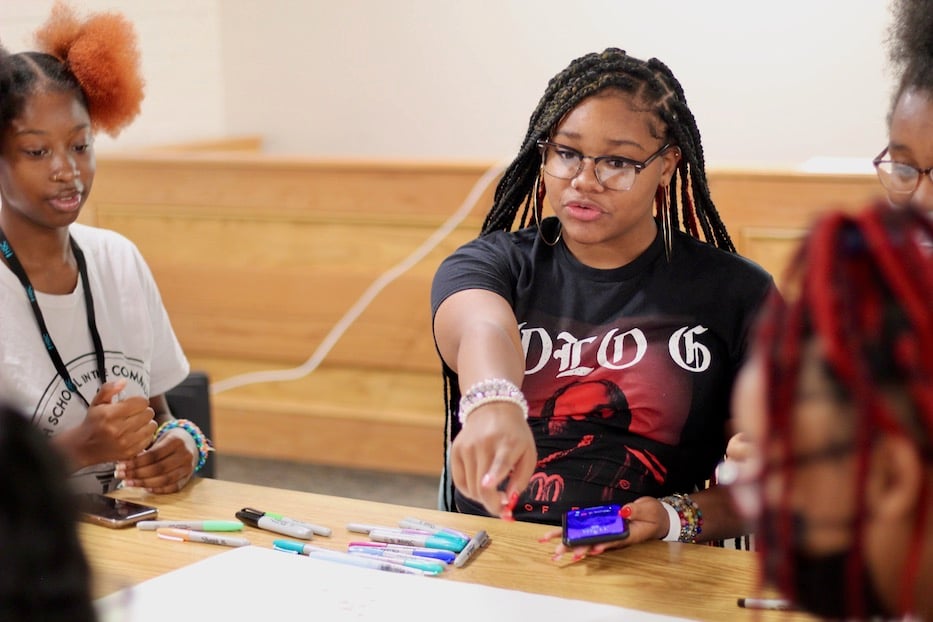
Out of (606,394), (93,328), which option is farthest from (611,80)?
(93,328)

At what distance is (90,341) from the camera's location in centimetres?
179

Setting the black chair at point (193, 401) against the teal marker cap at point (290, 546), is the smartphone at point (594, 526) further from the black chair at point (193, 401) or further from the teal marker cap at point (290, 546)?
the black chair at point (193, 401)

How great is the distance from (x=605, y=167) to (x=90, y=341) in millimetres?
881

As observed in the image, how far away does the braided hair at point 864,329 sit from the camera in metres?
0.64

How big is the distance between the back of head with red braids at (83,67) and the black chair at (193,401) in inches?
20.5

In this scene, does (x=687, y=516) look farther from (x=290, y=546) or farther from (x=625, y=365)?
(x=290, y=546)

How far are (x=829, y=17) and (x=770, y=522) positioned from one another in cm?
394

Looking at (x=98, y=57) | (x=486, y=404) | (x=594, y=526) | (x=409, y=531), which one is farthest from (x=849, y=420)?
(x=98, y=57)

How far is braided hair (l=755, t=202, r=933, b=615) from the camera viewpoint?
0.64 meters

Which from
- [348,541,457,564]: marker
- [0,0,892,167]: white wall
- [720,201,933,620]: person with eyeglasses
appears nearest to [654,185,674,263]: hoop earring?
[348,541,457,564]: marker

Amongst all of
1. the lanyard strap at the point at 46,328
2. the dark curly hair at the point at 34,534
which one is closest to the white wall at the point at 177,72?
the lanyard strap at the point at 46,328

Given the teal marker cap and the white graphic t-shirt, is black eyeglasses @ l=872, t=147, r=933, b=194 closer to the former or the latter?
the teal marker cap

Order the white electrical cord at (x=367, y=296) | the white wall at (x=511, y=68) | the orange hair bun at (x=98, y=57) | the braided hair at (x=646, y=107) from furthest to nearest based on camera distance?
1. the white wall at (x=511, y=68)
2. the white electrical cord at (x=367, y=296)
3. the orange hair bun at (x=98, y=57)
4. the braided hair at (x=646, y=107)

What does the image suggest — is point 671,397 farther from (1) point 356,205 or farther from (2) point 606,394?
(1) point 356,205
